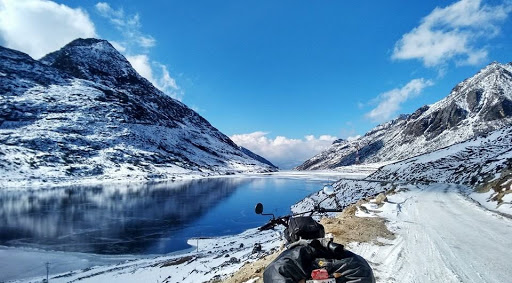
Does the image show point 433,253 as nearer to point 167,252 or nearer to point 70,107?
point 167,252

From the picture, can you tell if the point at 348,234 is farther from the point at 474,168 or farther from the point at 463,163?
the point at 463,163

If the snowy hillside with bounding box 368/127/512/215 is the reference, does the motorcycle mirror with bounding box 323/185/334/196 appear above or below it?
below

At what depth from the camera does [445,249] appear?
10008 mm

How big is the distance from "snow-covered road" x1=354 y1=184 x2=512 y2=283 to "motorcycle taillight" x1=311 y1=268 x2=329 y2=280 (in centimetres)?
420

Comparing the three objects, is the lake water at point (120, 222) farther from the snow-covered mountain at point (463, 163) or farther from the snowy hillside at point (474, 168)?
the snowy hillside at point (474, 168)

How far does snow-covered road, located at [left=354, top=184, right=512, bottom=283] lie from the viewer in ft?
25.5

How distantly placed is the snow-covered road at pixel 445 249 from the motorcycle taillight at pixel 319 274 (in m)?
4.20

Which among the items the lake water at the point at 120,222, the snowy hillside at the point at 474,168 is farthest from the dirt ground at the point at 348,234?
the lake water at the point at 120,222

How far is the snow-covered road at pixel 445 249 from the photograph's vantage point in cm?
776

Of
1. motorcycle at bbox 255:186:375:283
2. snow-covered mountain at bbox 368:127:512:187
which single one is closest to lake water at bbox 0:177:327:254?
snow-covered mountain at bbox 368:127:512:187

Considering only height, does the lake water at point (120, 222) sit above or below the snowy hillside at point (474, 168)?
below

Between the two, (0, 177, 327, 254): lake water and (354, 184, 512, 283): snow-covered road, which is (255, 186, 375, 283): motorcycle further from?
(0, 177, 327, 254): lake water

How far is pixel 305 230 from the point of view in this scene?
5.20m

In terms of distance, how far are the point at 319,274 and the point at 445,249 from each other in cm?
783
